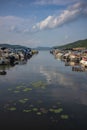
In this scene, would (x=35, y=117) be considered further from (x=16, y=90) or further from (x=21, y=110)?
(x=16, y=90)

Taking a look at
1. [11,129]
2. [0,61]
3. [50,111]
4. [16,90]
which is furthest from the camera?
[0,61]

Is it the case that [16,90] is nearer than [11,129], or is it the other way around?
[11,129]

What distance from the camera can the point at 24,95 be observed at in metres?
26.2

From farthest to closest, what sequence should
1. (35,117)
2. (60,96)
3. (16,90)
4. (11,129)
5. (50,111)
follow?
(16,90) → (60,96) → (50,111) → (35,117) → (11,129)

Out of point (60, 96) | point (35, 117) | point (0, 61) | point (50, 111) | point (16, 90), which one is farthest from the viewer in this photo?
point (0, 61)

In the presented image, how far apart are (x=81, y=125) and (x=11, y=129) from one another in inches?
191

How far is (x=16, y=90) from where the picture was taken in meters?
29.1

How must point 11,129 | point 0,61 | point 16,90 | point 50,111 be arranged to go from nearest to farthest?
point 11,129 → point 50,111 → point 16,90 → point 0,61

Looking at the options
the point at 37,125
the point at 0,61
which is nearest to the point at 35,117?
the point at 37,125

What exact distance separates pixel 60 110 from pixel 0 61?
146 ft

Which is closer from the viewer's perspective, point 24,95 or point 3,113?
point 3,113

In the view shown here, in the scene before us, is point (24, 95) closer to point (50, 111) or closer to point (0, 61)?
point (50, 111)

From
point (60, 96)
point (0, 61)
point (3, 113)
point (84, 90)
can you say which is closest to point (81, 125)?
point (3, 113)

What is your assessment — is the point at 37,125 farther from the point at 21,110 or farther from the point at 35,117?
the point at 21,110
